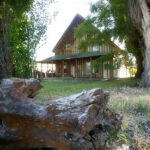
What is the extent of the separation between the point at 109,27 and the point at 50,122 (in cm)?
1143

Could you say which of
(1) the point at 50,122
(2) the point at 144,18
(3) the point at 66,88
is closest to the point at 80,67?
(3) the point at 66,88

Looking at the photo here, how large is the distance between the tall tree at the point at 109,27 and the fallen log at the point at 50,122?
10219 millimetres

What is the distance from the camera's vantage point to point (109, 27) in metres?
12.0

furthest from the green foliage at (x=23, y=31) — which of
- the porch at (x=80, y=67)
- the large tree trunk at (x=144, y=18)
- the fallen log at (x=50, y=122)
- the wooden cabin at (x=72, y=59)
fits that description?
the wooden cabin at (x=72, y=59)

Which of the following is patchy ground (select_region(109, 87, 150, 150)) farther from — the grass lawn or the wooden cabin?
the wooden cabin

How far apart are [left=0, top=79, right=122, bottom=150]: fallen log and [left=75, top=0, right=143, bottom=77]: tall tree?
10.2 metres

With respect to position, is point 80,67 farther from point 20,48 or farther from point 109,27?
point 20,48

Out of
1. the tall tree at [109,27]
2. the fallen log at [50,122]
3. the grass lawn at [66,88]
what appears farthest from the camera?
the tall tree at [109,27]

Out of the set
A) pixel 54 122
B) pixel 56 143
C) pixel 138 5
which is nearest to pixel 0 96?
pixel 54 122

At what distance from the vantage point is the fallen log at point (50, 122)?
1.78m

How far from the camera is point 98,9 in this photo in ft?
40.0

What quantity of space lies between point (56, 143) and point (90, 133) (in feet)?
1.44

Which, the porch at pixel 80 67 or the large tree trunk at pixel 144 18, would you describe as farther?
the porch at pixel 80 67

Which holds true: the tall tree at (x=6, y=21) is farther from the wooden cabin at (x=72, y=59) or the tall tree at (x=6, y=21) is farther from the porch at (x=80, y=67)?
the wooden cabin at (x=72, y=59)
